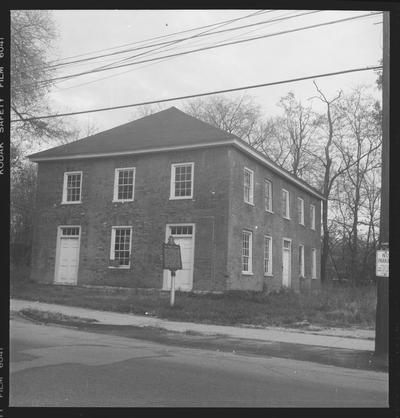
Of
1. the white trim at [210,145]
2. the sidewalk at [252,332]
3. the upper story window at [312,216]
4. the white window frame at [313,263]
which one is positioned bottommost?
the sidewalk at [252,332]

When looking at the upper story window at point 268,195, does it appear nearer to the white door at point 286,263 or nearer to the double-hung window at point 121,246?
the white door at point 286,263

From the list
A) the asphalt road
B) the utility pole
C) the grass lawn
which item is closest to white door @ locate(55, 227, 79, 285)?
the grass lawn

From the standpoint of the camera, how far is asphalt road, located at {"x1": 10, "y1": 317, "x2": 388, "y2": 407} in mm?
5988

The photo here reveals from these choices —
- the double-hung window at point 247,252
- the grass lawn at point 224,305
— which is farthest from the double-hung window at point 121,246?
the double-hung window at point 247,252

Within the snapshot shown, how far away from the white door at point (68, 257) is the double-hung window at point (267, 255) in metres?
8.14

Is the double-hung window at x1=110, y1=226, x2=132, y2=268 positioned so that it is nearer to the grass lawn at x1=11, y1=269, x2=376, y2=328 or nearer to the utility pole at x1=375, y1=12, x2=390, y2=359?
the grass lawn at x1=11, y1=269, x2=376, y2=328

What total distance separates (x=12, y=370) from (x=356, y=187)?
76.2ft

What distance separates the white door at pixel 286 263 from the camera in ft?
83.3

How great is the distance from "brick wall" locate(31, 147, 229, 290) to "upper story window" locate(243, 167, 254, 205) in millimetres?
1742

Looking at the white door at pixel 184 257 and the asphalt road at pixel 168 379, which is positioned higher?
the white door at pixel 184 257

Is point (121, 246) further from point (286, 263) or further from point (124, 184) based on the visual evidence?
point (286, 263)

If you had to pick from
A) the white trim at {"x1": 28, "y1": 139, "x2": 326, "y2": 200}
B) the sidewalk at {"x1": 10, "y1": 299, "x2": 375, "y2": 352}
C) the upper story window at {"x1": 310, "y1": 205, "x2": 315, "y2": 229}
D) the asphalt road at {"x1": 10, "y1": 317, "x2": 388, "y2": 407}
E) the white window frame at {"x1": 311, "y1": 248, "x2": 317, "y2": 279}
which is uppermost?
the white trim at {"x1": 28, "y1": 139, "x2": 326, "y2": 200}

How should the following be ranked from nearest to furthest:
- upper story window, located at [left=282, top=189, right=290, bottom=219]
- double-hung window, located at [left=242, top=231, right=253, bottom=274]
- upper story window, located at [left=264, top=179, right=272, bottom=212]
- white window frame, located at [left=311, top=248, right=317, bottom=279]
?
double-hung window, located at [left=242, top=231, right=253, bottom=274]
upper story window, located at [left=264, top=179, right=272, bottom=212]
upper story window, located at [left=282, top=189, right=290, bottom=219]
white window frame, located at [left=311, top=248, right=317, bottom=279]

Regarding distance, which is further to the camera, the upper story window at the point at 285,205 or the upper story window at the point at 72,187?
the upper story window at the point at 285,205
